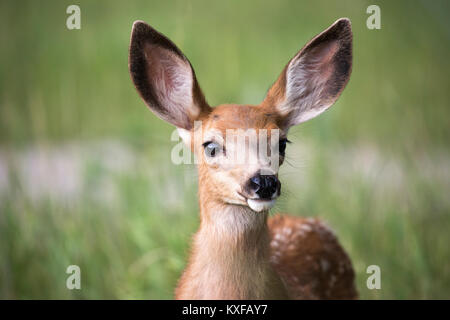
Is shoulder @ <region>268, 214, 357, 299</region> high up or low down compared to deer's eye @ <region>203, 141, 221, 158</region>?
down

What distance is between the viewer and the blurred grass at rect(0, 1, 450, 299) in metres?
4.03

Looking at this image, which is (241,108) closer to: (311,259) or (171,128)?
(311,259)

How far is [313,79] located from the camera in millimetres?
2924

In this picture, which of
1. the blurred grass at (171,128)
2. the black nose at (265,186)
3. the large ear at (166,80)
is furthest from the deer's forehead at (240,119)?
the blurred grass at (171,128)

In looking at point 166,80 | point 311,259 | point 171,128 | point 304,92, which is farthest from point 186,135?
point 171,128

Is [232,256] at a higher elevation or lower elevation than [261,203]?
lower

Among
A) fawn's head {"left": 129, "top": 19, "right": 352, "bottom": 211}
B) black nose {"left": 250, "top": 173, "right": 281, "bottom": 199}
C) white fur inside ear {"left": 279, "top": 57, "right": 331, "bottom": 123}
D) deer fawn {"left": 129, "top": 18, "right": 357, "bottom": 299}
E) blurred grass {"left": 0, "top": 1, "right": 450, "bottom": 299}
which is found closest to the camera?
black nose {"left": 250, "top": 173, "right": 281, "bottom": 199}

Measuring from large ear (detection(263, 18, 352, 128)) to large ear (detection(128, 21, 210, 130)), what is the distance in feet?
1.10

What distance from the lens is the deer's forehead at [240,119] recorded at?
8.64 feet

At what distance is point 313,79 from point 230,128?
0.54 metres

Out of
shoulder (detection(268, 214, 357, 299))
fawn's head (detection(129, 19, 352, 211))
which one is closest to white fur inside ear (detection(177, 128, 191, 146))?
fawn's head (detection(129, 19, 352, 211))

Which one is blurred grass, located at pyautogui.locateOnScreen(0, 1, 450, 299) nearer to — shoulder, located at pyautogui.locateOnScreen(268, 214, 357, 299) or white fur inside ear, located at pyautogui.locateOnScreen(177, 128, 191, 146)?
shoulder, located at pyautogui.locateOnScreen(268, 214, 357, 299)
